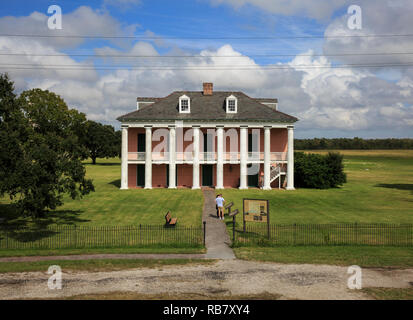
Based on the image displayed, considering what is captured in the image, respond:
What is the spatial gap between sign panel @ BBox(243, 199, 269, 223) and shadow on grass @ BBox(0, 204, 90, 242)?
35.7 ft

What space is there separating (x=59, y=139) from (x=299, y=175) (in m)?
29.4

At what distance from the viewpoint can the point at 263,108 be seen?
4069 centimetres

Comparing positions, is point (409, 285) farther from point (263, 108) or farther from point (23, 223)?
point (263, 108)

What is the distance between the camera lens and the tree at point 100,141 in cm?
8088

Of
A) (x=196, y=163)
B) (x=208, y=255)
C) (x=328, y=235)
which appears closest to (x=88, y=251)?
(x=208, y=255)

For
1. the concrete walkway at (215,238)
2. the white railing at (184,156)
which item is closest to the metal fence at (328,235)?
the concrete walkway at (215,238)

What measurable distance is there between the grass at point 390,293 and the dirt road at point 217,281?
370 mm

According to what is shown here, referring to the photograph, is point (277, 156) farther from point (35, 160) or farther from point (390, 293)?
point (390, 293)

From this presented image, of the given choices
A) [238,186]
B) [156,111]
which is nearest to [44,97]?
[156,111]

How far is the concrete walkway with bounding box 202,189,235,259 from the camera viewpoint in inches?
646

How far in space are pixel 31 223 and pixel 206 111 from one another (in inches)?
901

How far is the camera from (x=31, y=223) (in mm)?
22875
